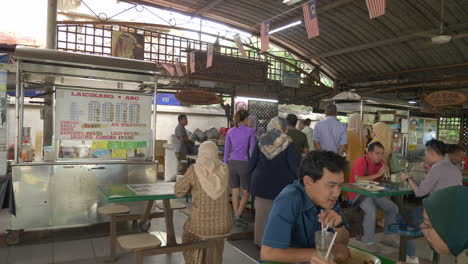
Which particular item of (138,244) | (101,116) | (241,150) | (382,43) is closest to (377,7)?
(241,150)

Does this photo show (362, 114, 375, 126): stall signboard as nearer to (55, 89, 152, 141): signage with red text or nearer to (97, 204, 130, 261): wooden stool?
(55, 89, 152, 141): signage with red text

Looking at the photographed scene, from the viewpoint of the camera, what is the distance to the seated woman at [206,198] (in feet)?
10.1

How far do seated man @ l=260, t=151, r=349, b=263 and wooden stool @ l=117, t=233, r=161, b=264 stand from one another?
150 cm

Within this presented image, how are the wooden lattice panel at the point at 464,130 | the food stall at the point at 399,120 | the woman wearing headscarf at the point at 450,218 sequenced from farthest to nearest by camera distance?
the wooden lattice panel at the point at 464,130
the food stall at the point at 399,120
the woman wearing headscarf at the point at 450,218

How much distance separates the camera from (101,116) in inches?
204

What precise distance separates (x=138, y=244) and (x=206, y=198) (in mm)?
721

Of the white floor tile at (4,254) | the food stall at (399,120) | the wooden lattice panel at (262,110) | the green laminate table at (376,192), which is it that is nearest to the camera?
the green laminate table at (376,192)

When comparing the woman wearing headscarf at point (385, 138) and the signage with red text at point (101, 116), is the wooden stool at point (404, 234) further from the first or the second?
the signage with red text at point (101, 116)

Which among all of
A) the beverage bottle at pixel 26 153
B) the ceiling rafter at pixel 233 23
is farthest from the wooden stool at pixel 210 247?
the ceiling rafter at pixel 233 23

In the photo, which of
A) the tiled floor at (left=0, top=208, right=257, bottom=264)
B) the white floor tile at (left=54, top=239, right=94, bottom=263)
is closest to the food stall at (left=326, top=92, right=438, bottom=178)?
the tiled floor at (left=0, top=208, right=257, bottom=264)

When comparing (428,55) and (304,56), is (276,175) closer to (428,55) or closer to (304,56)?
(428,55)

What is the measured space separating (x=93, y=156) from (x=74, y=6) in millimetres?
9783

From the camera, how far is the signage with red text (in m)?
4.94

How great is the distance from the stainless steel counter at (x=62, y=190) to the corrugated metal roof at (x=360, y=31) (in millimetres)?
7332
